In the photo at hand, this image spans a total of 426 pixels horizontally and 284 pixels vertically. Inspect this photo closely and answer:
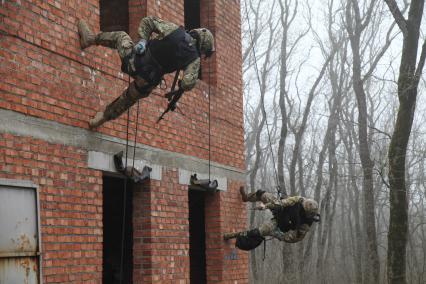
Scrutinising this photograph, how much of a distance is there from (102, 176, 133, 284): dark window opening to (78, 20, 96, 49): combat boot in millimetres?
2709

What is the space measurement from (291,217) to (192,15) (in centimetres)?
470

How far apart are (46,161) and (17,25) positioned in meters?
1.34

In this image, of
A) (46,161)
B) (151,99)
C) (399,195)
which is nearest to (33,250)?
(46,161)

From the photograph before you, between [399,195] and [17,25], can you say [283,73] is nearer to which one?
[399,195]

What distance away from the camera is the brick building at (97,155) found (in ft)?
20.5

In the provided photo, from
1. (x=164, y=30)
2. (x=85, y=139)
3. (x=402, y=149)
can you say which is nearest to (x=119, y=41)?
(x=164, y=30)

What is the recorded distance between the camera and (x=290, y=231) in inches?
361

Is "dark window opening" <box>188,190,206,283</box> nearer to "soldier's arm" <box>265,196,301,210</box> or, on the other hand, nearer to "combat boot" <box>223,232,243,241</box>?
"combat boot" <box>223,232,243,241</box>

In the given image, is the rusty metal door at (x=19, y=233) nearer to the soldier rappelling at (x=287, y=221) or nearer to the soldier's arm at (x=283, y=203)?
Result: the soldier rappelling at (x=287, y=221)

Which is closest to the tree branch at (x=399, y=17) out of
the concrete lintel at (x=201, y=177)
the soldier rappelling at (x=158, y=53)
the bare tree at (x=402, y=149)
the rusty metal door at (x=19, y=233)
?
the bare tree at (x=402, y=149)

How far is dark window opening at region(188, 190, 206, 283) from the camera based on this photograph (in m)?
A: 11.2

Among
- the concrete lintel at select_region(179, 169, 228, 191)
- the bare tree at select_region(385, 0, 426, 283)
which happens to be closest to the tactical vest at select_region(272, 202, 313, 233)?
the concrete lintel at select_region(179, 169, 228, 191)

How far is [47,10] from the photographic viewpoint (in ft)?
22.6

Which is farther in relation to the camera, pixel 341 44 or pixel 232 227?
pixel 341 44
